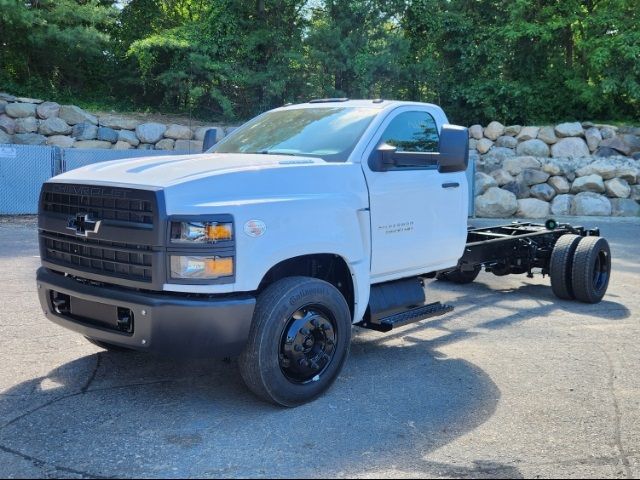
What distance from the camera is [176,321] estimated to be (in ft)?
13.4

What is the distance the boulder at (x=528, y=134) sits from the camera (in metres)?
21.4

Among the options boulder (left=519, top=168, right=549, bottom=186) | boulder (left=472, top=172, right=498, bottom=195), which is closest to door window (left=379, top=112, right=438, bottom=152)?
boulder (left=472, top=172, right=498, bottom=195)

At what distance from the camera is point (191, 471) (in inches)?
144

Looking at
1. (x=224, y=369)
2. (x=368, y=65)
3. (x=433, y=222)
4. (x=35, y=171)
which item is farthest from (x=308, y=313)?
(x=368, y=65)

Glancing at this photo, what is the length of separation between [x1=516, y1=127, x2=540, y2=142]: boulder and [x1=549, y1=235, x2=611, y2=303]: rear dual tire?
13.5 m

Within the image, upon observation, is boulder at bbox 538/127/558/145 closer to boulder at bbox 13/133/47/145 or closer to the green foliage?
the green foliage

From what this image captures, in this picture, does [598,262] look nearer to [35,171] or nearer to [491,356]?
[491,356]

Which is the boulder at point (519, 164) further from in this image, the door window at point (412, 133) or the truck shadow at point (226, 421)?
the truck shadow at point (226, 421)

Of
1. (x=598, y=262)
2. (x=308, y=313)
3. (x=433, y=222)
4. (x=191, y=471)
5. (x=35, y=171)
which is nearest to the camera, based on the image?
(x=191, y=471)

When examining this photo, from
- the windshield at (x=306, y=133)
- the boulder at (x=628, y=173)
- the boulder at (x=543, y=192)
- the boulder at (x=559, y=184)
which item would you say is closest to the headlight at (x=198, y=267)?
the windshield at (x=306, y=133)

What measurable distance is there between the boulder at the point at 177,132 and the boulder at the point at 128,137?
2.90ft

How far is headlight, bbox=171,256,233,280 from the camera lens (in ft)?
13.5

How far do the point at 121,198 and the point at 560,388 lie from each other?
3.46 meters

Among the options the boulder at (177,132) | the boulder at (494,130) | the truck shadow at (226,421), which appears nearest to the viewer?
the truck shadow at (226,421)
